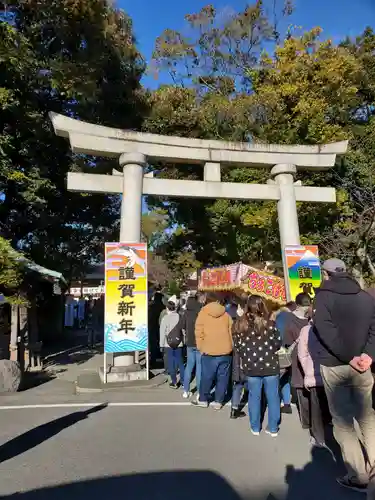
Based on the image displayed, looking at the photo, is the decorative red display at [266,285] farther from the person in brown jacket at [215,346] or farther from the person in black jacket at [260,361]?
the person in black jacket at [260,361]

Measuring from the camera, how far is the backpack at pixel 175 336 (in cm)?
746

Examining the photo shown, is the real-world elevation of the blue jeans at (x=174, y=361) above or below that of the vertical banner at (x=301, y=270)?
below

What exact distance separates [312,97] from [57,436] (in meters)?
14.2

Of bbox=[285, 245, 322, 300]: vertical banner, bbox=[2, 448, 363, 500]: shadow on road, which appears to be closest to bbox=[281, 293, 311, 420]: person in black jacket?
bbox=[2, 448, 363, 500]: shadow on road

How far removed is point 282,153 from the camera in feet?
34.6

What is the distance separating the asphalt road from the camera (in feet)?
11.3

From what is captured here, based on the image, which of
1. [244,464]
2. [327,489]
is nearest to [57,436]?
[244,464]

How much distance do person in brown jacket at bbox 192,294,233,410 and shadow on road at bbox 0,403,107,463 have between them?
1.80 metres

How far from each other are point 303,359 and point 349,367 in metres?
1.35

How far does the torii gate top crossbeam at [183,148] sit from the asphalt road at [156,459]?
563cm

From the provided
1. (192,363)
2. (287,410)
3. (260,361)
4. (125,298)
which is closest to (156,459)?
(260,361)

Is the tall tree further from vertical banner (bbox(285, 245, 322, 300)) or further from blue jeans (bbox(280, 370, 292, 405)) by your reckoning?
blue jeans (bbox(280, 370, 292, 405))

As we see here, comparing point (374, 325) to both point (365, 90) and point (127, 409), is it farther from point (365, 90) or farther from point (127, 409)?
point (365, 90)

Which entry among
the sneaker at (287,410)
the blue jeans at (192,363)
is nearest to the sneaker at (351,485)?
the sneaker at (287,410)
